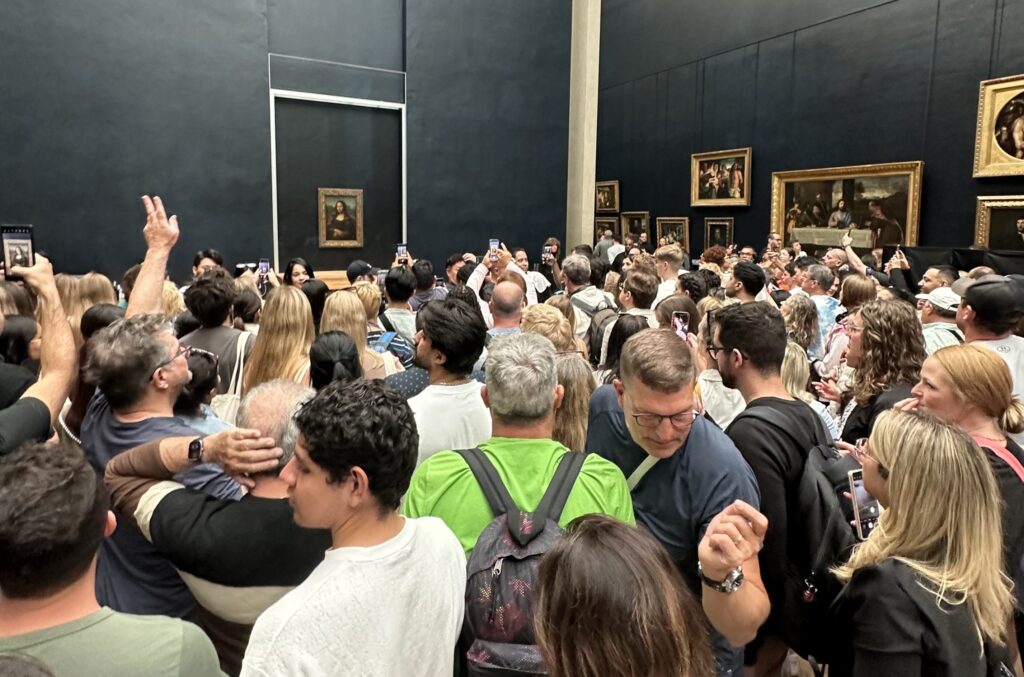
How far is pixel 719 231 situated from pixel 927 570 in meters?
15.8

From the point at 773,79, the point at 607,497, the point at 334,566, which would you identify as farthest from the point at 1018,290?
the point at 773,79

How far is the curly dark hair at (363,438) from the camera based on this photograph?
6.02ft

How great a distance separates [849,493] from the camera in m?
2.60

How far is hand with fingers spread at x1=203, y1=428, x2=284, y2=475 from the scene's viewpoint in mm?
2086

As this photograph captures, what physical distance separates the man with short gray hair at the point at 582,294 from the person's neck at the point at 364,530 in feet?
16.2

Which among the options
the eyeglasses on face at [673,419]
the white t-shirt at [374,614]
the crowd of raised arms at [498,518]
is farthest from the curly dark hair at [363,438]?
the eyeglasses on face at [673,419]

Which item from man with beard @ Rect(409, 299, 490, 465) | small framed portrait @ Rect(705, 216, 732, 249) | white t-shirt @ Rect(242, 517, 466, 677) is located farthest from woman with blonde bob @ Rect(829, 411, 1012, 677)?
small framed portrait @ Rect(705, 216, 732, 249)

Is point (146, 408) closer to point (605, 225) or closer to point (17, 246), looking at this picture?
point (17, 246)

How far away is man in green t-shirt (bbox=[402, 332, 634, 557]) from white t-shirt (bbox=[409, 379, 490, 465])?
68cm

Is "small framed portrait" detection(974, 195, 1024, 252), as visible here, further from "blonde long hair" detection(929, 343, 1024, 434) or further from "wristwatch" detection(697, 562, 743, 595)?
"wristwatch" detection(697, 562, 743, 595)

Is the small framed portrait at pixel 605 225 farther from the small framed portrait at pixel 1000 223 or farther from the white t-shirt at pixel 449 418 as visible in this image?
the white t-shirt at pixel 449 418

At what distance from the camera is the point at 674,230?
60.3ft

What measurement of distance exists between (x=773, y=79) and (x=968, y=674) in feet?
51.4

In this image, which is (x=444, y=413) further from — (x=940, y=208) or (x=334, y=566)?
(x=940, y=208)
